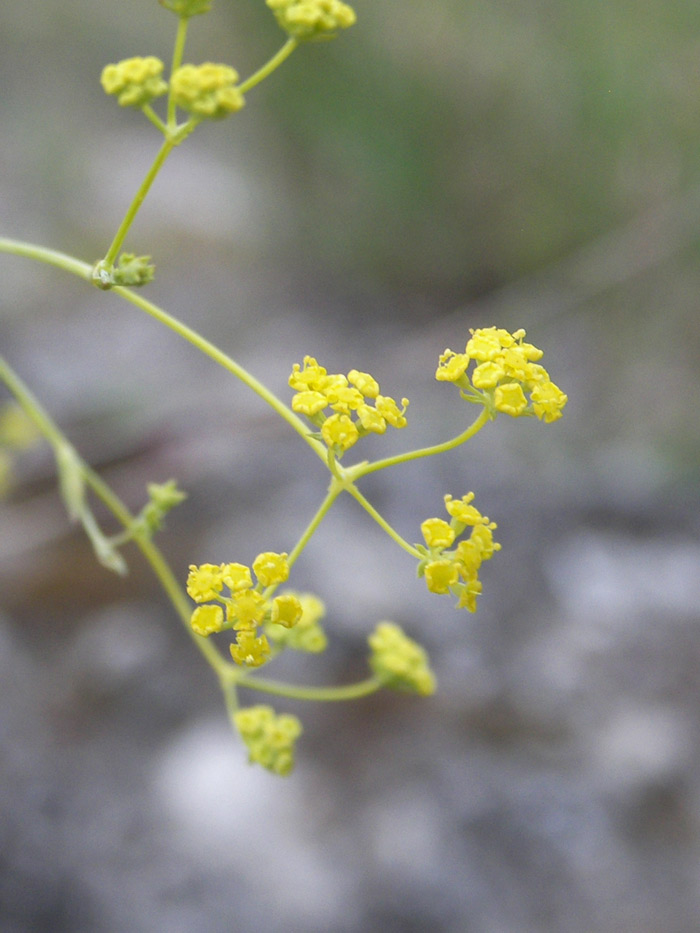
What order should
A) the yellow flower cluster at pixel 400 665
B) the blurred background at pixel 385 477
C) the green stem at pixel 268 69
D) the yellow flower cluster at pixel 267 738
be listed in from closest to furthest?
the green stem at pixel 268 69
the yellow flower cluster at pixel 267 738
the yellow flower cluster at pixel 400 665
the blurred background at pixel 385 477

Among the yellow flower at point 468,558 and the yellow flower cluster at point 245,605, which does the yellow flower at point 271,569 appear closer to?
the yellow flower cluster at point 245,605

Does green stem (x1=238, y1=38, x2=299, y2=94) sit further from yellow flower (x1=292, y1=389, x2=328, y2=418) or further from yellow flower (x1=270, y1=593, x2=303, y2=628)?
yellow flower (x1=270, y1=593, x2=303, y2=628)

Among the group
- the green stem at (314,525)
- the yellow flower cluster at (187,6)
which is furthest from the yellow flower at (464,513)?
the yellow flower cluster at (187,6)

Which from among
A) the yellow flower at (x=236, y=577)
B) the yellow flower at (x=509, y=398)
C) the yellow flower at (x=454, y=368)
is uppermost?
the yellow flower at (x=454, y=368)

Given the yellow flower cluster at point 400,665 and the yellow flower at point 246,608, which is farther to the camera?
the yellow flower cluster at point 400,665

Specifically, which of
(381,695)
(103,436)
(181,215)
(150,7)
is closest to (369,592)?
(381,695)

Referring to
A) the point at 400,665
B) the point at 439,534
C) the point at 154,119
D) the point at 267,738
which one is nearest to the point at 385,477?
the point at 400,665

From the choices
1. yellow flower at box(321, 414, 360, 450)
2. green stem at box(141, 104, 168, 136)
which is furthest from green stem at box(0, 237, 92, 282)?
yellow flower at box(321, 414, 360, 450)

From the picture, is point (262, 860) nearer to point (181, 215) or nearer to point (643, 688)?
point (643, 688)
